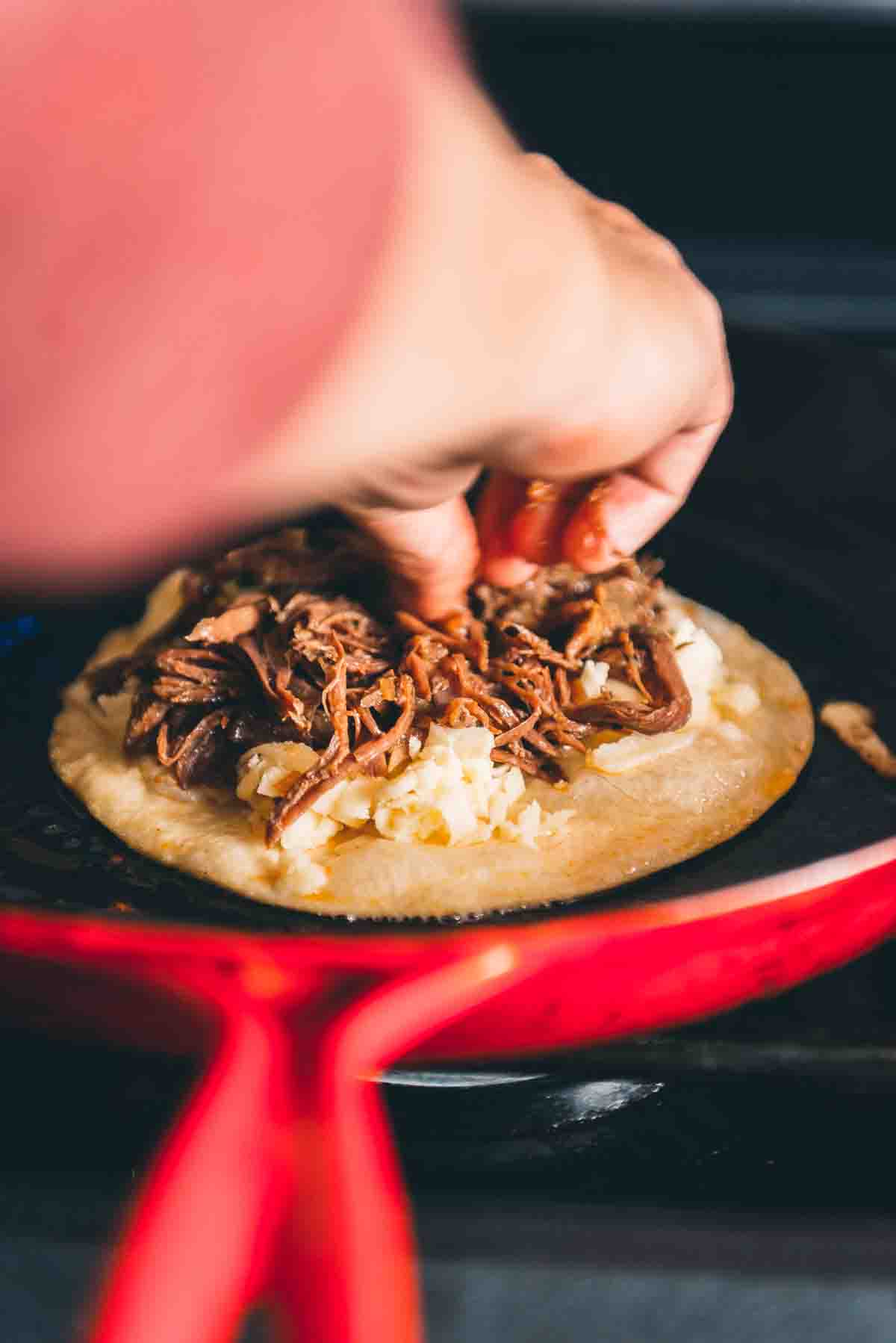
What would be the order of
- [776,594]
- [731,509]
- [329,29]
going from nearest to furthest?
[329,29], [776,594], [731,509]

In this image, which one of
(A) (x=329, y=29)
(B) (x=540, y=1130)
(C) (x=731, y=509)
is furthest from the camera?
(C) (x=731, y=509)

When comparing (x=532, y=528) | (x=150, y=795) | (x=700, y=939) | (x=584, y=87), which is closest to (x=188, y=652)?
(x=150, y=795)

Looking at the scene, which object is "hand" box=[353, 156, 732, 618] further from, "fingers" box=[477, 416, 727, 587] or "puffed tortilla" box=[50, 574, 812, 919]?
"puffed tortilla" box=[50, 574, 812, 919]

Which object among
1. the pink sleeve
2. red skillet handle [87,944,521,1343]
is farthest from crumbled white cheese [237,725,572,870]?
the pink sleeve

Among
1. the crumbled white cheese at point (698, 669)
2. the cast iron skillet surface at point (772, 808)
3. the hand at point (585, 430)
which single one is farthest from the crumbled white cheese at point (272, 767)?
the crumbled white cheese at point (698, 669)

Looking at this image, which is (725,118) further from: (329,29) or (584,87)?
(329,29)

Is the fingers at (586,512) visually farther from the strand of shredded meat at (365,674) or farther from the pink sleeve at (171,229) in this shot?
the pink sleeve at (171,229)

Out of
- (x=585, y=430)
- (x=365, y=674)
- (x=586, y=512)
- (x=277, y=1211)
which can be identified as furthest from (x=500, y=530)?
(x=277, y=1211)
